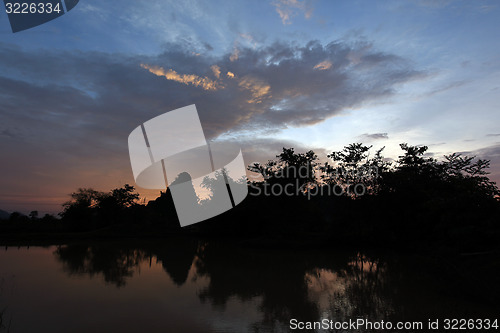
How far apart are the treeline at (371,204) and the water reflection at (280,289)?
2.98 m

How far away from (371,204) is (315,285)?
16972 mm

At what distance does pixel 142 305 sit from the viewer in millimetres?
10312

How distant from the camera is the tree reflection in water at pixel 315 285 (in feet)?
31.2

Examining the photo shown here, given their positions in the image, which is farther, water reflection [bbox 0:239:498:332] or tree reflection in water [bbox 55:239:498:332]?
tree reflection in water [bbox 55:239:498:332]

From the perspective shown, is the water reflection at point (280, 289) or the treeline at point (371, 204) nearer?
the water reflection at point (280, 289)

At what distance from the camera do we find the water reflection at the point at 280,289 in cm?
918

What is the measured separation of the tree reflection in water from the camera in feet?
31.2

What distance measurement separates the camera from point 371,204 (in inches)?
1099

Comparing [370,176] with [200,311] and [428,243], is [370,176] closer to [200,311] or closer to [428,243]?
[428,243]

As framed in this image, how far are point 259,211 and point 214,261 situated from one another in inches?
638

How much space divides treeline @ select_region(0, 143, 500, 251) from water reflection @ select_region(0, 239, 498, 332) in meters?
2.98

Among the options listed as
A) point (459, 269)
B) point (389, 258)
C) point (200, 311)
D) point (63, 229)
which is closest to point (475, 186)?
point (459, 269)

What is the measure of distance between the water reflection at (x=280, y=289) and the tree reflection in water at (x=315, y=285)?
29mm

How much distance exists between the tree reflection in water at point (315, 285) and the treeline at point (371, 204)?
3.02m
